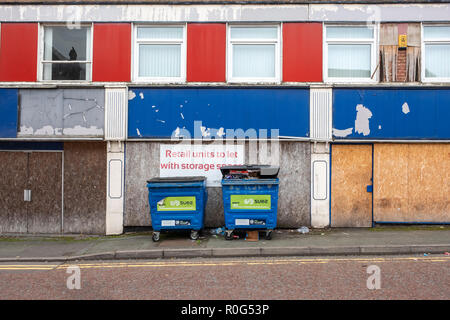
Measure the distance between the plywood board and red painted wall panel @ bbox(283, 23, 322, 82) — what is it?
221cm

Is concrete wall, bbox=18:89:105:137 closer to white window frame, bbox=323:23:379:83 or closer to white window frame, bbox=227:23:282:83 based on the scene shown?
white window frame, bbox=227:23:282:83

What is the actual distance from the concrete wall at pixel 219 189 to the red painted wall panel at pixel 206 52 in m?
2.20

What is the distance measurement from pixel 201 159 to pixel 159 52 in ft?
10.5

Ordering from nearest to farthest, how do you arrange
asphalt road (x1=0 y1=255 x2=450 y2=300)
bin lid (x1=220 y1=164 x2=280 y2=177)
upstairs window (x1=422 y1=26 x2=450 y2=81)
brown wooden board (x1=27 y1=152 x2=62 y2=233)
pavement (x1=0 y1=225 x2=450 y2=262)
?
asphalt road (x1=0 y1=255 x2=450 y2=300), pavement (x1=0 y1=225 x2=450 y2=262), bin lid (x1=220 y1=164 x2=280 y2=177), brown wooden board (x1=27 y1=152 x2=62 y2=233), upstairs window (x1=422 y1=26 x2=450 y2=81)

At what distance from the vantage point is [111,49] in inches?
383

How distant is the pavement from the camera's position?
7.06 m

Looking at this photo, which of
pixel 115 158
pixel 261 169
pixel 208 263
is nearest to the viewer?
pixel 208 263

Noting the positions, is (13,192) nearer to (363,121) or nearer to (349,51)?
(363,121)

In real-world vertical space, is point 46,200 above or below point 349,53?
below

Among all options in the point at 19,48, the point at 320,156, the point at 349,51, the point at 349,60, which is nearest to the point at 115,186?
the point at 19,48

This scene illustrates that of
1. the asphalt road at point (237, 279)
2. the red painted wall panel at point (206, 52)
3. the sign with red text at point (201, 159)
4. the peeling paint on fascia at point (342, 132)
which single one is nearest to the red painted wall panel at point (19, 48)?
the red painted wall panel at point (206, 52)

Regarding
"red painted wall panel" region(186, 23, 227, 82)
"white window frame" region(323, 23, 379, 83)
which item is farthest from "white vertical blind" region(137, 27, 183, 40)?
"white window frame" region(323, 23, 379, 83)

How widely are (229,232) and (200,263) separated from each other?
5.41 ft
